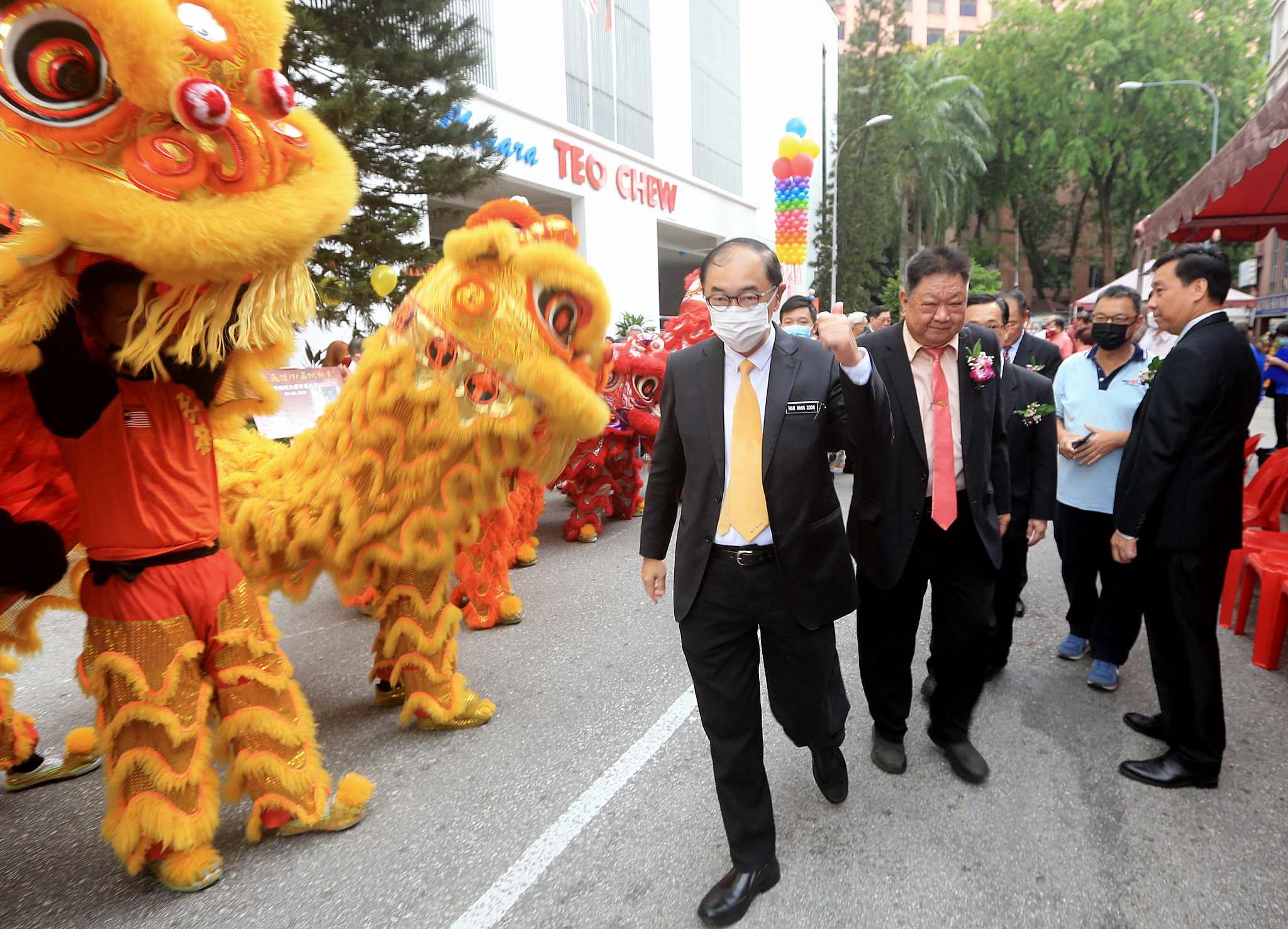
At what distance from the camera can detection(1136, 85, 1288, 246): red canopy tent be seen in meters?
3.72

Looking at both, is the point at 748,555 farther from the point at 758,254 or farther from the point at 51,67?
the point at 51,67

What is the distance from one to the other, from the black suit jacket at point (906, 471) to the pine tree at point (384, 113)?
19.7ft

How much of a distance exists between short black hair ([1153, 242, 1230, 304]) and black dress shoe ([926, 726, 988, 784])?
191 cm

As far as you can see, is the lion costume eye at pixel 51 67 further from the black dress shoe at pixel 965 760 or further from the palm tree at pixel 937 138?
the palm tree at pixel 937 138

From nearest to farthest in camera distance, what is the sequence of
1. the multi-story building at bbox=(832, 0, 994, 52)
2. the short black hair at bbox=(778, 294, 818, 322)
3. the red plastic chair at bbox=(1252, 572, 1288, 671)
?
the red plastic chair at bbox=(1252, 572, 1288, 671) < the short black hair at bbox=(778, 294, 818, 322) < the multi-story building at bbox=(832, 0, 994, 52)

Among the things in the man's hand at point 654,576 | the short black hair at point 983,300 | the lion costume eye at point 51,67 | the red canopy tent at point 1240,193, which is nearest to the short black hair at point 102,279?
the lion costume eye at point 51,67

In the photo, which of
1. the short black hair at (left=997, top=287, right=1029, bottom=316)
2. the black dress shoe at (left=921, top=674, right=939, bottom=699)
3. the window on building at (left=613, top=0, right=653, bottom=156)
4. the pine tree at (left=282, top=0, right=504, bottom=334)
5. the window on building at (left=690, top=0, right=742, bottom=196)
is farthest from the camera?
the window on building at (left=690, top=0, right=742, bottom=196)

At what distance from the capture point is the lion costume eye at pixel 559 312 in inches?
105

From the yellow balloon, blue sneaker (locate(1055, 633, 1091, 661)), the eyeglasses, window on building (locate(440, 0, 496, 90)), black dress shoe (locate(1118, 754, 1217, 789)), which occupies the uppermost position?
window on building (locate(440, 0, 496, 90))

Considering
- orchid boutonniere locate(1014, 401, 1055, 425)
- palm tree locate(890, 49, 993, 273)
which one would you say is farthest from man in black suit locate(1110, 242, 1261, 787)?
palm tree locate(890, 49, 993, 273)

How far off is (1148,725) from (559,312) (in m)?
2.97

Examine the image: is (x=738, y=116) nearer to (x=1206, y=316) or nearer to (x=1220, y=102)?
(x=1220, y=102)

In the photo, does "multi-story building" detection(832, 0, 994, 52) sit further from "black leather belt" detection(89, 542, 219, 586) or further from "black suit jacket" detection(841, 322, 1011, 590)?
"black leather belt" detection(89, 542, 219, 586)

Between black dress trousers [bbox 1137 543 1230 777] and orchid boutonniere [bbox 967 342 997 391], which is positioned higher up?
orchid boutonniere [bbox 967 342 997 391]
